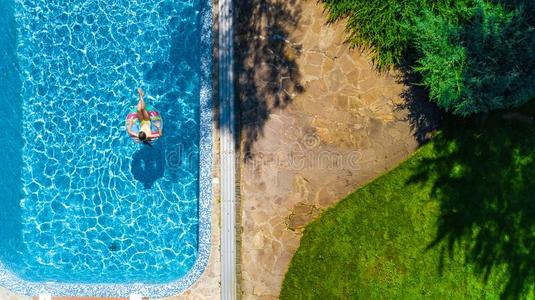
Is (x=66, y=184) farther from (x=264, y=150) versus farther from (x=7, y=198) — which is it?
(x=264, y=150)

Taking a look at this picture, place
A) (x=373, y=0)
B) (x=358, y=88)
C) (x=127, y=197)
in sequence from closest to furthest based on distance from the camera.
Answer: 1. (x=373, y=0)
2. (x=358, y=88)
3. (x=127, y=197)

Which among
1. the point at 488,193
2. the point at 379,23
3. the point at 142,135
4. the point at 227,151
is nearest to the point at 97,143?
the point at 142,135

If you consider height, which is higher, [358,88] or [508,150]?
[358,88]

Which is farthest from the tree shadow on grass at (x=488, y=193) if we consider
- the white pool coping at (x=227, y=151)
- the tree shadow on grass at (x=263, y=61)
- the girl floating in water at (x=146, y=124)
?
the girl floating in water at (x=146, y=124)

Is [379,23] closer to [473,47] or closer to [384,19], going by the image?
[384,19]

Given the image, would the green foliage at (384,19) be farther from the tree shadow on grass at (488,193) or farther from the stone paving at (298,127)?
the tree shadow on grass at (488,193)

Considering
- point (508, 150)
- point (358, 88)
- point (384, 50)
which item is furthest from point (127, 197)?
point (508, 150)

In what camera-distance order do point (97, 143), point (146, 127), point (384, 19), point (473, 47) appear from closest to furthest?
1. point (473, 47)
2. point (384, 19)
3. point (146, 127)
4. point (97, 143)
